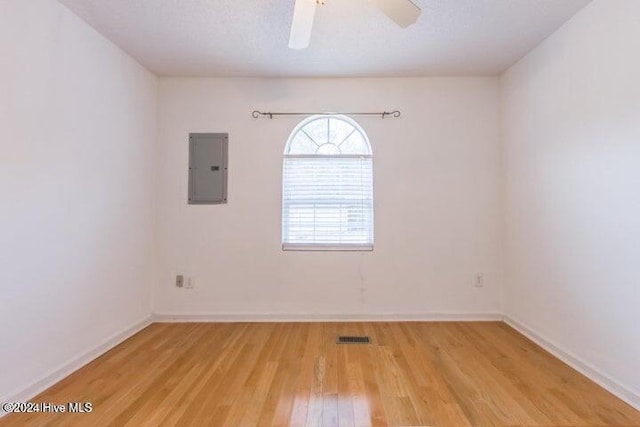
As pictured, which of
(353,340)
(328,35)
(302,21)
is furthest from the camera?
(353,340)

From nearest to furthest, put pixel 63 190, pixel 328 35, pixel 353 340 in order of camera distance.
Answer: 1. pixel 63 190
2. pixel 328 35
3. pixel 353 340

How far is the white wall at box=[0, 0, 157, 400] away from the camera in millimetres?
1854

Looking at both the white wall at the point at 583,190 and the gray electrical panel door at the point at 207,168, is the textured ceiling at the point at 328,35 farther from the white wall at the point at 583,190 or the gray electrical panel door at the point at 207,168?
the gray electrical panel door at the point at 207,168

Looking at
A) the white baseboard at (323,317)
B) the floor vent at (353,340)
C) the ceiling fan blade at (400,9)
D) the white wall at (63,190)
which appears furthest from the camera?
the white baseboard at (323,317)

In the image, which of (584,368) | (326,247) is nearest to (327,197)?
(326,247)

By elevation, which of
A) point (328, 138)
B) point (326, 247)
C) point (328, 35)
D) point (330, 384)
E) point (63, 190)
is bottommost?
point (330, 384)

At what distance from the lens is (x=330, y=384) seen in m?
2.09

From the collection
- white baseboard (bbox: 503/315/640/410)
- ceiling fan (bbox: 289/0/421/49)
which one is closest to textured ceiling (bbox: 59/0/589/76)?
ceiling fan (bbox: 289/0/421/49)

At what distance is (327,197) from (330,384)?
1.82 m

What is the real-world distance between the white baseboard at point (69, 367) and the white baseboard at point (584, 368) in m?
3.44

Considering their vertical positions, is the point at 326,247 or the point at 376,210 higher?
the point at 376,210

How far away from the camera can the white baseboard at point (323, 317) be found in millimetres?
3299

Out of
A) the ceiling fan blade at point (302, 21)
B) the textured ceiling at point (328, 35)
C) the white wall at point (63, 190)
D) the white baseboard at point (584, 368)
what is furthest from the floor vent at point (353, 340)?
the textured ceiling at point (328, 35)

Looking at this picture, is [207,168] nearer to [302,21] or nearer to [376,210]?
[376,210]
